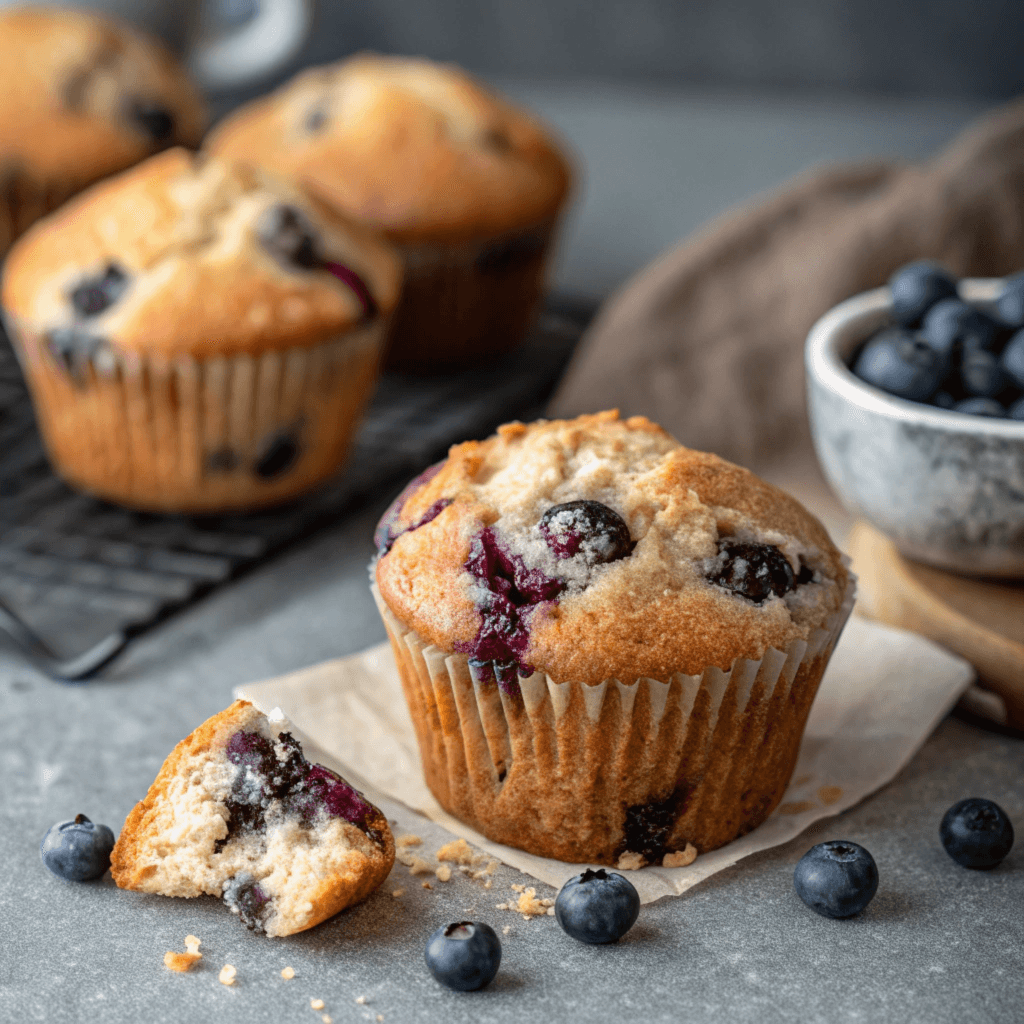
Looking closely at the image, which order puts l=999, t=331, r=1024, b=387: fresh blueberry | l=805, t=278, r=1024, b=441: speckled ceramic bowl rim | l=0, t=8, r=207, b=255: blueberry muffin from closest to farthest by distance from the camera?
l=805, t=278, r=1024, b=441: speckled ceramic bowl rim, l=999, t=331, r=1024, b=387: fresh blueberry, l=0, t=8, r=207, b=255: blueberry muffin

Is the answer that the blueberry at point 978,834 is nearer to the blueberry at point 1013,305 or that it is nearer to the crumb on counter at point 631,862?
the crumb on counter at point 631,862

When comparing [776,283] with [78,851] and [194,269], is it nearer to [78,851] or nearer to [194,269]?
[194,269]

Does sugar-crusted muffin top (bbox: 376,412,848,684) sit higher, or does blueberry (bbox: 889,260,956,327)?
blueberry (bbox: 889,260,956,327)

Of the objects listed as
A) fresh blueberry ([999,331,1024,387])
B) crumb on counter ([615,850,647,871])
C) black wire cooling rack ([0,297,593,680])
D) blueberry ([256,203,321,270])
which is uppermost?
fresh blueberry ([999,331,1024,387])

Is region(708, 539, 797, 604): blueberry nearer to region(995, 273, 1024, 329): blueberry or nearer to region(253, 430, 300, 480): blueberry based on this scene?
region(995, 273, 1024, 329): blueberry

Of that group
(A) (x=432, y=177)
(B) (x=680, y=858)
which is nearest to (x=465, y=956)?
(B) (x=680, y=858)

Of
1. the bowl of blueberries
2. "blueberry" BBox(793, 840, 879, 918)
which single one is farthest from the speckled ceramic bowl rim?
"blueberry" BBox(793, 840, 879, 918)
